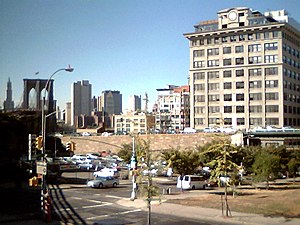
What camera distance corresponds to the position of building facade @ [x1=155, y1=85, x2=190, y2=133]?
6658 inches

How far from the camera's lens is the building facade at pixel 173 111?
169 m

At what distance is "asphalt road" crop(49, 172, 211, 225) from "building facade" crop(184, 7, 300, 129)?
5989 cm

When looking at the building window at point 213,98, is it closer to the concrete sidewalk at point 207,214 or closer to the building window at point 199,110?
the building window at point 199,110

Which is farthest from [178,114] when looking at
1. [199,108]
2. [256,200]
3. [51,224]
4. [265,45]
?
[51,224]

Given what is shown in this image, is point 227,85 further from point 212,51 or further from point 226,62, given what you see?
point 212,51

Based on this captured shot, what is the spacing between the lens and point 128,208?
31.8 m

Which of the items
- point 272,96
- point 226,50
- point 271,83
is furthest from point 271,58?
point 226,50

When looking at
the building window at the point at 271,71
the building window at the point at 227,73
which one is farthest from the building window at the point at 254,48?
the building window at the point at 227,73

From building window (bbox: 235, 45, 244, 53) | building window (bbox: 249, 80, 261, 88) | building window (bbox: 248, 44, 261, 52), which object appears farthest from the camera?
building window (bbox: 235, 45, 244, 53)

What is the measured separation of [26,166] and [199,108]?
58.3 metres

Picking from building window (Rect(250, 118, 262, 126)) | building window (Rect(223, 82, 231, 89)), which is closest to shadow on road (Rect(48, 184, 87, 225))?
building window (Rect(250, 118, 262, 126))

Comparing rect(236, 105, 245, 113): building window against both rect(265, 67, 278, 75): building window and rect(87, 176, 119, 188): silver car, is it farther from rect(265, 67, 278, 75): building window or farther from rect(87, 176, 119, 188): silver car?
rect(87, 176, 119, 188): silver car

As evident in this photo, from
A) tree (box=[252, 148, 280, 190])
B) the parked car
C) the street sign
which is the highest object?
the street sign

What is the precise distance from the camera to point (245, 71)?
10181 cm
